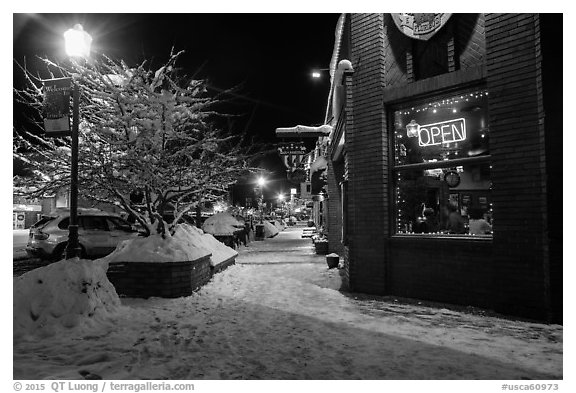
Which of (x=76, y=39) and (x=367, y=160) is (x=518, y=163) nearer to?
(x=367, y=160)

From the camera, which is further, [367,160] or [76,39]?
[367,160]

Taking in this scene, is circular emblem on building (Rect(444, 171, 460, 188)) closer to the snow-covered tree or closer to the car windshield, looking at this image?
the snow-covered tree

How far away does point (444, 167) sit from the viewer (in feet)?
22.8

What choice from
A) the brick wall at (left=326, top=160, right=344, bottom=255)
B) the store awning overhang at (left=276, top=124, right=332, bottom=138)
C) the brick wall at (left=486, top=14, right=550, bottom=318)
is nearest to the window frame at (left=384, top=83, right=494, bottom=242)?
the brick wall at (left=486, top=14, right=550, bottom=318)

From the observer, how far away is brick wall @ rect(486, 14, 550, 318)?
5.71 m

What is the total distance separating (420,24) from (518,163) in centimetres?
314

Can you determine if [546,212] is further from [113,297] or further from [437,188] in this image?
[113,297]

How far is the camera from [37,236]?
1213 cm

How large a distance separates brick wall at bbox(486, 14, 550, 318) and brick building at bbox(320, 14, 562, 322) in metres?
0.02

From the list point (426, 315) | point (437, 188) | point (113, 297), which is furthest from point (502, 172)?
point (113, 297)

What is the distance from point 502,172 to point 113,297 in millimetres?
6480

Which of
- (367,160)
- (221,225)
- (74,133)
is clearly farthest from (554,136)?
(221,225)

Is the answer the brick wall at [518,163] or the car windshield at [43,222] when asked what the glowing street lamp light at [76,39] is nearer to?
the brick wall at [518,163]

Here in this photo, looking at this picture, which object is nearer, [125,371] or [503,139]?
[125,371]
